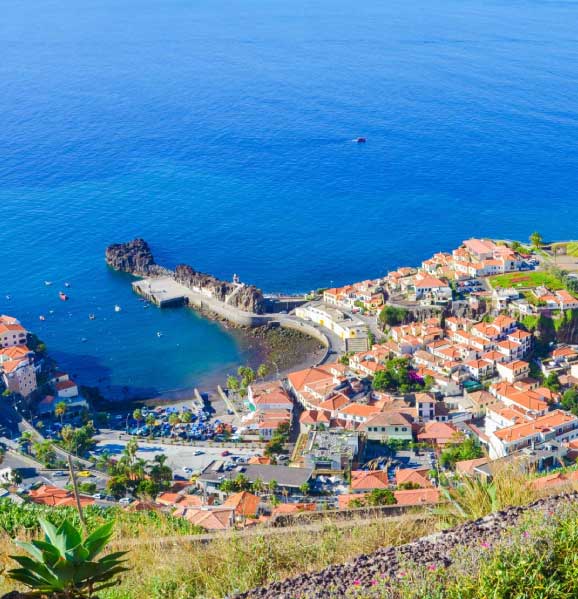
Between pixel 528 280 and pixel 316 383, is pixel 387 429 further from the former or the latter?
pixel 528 280

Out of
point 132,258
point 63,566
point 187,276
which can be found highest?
point 63,566

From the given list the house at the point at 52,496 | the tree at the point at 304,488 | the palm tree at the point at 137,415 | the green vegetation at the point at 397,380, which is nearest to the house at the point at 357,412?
the green vegetation at the point at 397,380

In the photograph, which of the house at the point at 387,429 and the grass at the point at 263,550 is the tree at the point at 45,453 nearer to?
the house at the point at 387,429

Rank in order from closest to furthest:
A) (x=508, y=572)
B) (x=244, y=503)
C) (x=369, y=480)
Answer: (x=508, y=572) → (x=244, y=503) → (x=369, y=480)

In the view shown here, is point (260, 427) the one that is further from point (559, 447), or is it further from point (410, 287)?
point (410, 287)

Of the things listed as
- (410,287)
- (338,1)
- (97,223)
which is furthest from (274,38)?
(410,287)

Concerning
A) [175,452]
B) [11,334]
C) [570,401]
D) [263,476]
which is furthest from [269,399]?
[11,334]
